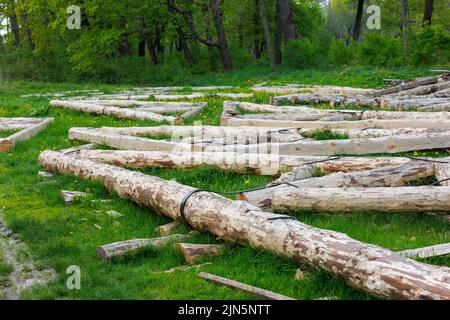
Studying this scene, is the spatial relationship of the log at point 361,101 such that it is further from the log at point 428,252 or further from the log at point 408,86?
the log at point 428,252

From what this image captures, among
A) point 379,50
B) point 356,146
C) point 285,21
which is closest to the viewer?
point 356,146

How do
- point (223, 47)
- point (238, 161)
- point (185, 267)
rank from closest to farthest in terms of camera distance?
point (185, 267), point (238, 161), point (223, 47)

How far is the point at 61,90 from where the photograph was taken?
25562 millimetres

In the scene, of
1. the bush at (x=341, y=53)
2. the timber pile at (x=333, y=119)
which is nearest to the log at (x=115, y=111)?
the timber pile at (x=333, y=119)

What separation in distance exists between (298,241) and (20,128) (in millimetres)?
11150

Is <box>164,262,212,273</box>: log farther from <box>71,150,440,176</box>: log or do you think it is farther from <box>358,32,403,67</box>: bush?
<box>358,32,403,67</box>: bush

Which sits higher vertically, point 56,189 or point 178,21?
point 178,21

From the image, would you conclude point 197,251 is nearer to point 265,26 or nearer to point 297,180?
point 297,180

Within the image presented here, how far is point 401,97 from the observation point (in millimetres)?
15992

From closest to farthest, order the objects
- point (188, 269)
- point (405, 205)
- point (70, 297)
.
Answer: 1. point (70, 297)
2. point (188, 269)
3. point (405, 205)

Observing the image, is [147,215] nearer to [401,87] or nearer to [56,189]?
[56,189]

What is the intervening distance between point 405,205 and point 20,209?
206 inches

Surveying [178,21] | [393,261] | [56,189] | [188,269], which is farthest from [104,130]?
[178,21]

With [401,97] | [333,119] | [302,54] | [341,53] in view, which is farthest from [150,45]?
[333,119]
